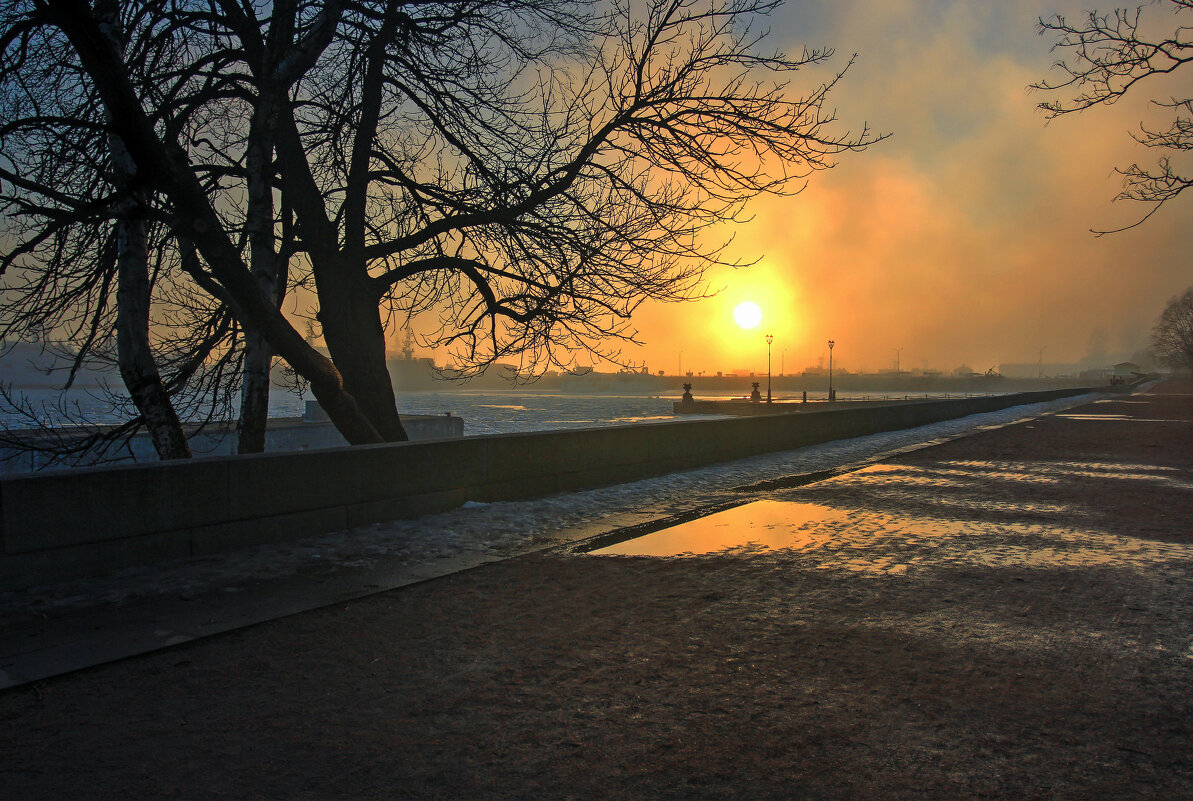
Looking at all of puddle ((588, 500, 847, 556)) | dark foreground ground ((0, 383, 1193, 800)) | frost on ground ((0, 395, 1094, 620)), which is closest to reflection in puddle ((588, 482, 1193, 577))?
puddle ((588, 500, 847, 556))

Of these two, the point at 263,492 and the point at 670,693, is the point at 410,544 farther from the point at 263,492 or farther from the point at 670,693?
the point at 670,693

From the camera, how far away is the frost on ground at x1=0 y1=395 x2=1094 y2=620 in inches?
225

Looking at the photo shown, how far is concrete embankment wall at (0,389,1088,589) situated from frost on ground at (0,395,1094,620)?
0.16 m

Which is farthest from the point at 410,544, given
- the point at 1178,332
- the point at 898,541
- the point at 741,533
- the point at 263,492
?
the point at 1178,332

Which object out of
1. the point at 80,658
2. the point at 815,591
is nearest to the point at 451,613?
the point at 80,658

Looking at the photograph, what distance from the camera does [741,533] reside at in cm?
802

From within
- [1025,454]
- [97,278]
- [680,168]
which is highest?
[680,168]

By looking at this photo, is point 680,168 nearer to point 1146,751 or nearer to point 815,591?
point 815,591

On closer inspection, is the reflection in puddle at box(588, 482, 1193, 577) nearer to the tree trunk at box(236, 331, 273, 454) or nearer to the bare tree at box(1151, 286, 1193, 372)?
the tree trunk at box(236, 331, 273, 454)

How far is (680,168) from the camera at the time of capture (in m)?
10.0

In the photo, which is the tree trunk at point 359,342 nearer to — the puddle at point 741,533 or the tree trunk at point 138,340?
the tree trunk at point 138,340

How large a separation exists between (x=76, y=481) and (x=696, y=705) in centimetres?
491

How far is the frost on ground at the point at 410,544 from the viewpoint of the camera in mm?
5715

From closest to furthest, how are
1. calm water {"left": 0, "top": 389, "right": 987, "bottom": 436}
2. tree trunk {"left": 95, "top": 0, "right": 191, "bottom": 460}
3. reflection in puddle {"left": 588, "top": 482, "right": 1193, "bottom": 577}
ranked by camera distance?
reflection in puddle {"left": 588, "top": 482, "right": 1193, "bottom": 577}
tree trunk {"left": 95, "top": 0, "right": 191, "bottom": 460}
calm water {"left": 0, "top": 389, "right": 987, "bottom": 436}
